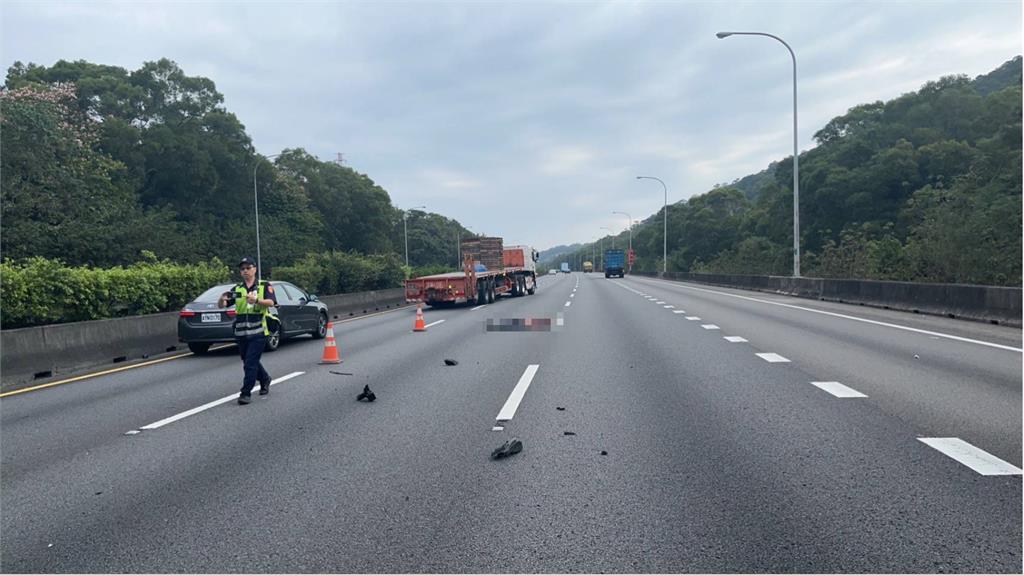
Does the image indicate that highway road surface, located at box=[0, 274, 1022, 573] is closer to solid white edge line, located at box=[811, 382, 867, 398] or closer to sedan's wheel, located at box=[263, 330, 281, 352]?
solid white edge line, located at box=[811, 382, 867, 398]

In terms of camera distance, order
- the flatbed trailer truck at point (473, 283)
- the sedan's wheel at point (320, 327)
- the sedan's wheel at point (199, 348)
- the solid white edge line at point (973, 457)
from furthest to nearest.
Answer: the flatbed trailer truck at point (473, 283) → the sedan's wheel at point (320, 327) → the sedan's wheel at point (199, 348) → the solid white edge line at point (973, 457)

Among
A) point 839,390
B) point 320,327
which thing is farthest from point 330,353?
point 839,390

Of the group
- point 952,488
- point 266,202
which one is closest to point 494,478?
point 952,488

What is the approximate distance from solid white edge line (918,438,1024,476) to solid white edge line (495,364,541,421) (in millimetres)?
3606

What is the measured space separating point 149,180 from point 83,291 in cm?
4904

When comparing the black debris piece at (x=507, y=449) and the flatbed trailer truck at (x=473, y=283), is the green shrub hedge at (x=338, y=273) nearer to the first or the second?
the flatbed trailer truck at (x=473, y=283)

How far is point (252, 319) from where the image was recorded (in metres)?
8.50

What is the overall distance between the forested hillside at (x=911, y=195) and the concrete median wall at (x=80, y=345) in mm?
23074

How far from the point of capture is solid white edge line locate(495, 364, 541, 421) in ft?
23.2

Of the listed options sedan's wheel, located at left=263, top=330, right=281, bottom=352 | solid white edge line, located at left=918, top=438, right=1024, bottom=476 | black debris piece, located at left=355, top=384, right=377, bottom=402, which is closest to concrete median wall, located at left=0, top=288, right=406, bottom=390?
A: sedan's wheel, located at left=263, top=330, right=281, bottom=352

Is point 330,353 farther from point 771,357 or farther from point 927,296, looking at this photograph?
point 927,296

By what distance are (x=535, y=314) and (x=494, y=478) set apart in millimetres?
17817

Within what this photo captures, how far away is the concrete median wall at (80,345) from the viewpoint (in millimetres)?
10688

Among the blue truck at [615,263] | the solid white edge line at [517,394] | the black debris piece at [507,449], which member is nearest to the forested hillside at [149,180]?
the blue truck at [615,263]
